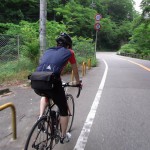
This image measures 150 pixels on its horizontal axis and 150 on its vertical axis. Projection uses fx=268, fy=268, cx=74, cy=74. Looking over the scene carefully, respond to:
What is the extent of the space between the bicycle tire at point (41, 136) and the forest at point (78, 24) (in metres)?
8.07

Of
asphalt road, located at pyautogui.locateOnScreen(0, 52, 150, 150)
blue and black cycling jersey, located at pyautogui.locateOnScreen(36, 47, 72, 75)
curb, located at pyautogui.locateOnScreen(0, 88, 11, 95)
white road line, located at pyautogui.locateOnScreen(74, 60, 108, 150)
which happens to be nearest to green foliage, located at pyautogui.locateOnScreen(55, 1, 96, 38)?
curb, located at pyautogui.locateOnScreen(0, 88, 11, 95)

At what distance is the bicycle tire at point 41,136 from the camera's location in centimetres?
368

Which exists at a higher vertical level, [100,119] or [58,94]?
[58,94]

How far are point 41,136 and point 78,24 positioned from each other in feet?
168

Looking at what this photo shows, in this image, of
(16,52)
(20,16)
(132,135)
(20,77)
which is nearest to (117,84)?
(20,77)

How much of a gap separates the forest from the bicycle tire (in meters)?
8.07

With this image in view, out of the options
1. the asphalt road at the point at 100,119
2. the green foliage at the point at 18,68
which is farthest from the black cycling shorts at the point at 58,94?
the green foliage at the point at 18,68

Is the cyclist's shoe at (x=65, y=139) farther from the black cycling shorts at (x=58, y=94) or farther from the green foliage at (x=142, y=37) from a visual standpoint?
the green foliage at (x=142, y=37)

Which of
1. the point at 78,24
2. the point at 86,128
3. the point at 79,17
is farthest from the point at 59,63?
the point at 78,24

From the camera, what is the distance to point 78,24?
53969 mm

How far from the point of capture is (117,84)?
11.5 m

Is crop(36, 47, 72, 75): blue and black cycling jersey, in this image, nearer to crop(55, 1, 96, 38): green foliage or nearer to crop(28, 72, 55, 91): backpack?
crop(28, 72, 55, 91): backpack

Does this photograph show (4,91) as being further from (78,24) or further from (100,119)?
(78,24)

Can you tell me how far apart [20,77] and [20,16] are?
2750 centimetres
